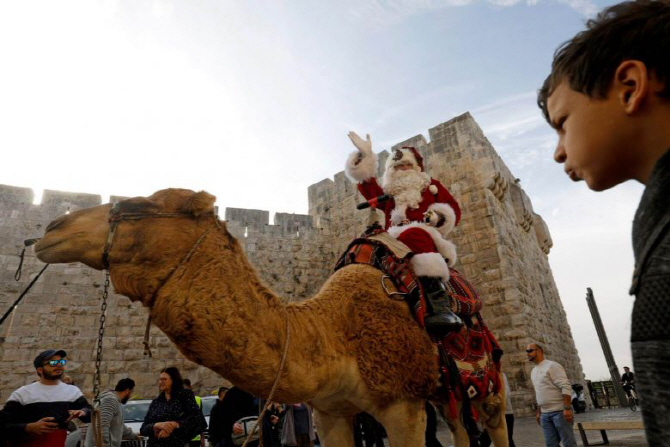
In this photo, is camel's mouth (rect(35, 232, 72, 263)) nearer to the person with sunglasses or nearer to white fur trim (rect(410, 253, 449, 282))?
white fur trim (rect(410, 253, 449, 282))

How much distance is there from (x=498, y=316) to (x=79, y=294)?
11230 millimetres

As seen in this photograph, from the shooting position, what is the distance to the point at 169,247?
2125 mm

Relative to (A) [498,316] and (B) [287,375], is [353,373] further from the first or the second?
(A) [498,316]

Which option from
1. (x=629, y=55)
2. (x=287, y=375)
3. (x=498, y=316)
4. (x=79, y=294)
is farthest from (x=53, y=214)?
(x=629, y=55)

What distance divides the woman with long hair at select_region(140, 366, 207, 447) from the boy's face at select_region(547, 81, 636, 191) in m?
4.86

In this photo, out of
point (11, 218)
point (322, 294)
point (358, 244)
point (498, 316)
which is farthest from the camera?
point (11, 218)

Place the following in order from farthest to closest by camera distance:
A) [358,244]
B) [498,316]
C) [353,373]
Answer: [498,316]
[358,244]
[353,373]

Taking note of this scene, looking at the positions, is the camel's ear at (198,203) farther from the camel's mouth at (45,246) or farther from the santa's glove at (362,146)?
the santa's glove at (362,146)

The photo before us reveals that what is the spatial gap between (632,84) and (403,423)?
236cm

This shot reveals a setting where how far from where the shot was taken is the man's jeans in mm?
5305

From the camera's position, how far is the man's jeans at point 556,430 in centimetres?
530

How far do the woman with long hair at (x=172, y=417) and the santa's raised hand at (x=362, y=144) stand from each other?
11.9 ft

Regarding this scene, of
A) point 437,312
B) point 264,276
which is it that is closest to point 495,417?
point 437,312

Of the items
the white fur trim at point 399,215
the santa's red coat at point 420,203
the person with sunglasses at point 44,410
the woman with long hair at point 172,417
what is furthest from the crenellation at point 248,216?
the white fur trim at point 399,215
